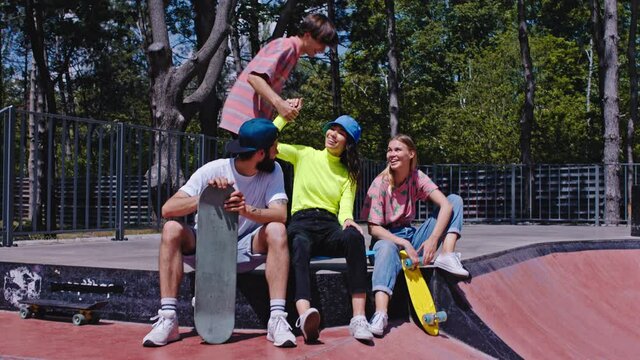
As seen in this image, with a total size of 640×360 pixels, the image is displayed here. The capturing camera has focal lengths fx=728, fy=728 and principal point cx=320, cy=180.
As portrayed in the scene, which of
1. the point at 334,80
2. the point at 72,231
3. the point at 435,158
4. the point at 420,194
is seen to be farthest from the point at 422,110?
the point at 420,194

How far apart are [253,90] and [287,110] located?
36 cm

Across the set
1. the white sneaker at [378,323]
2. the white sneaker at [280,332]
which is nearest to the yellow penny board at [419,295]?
the white sneaker at [378,323]

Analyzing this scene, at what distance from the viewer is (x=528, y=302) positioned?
19.3 feet

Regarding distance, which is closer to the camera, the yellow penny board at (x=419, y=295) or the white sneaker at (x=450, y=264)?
the yellow penny board at (x=419, y=295)

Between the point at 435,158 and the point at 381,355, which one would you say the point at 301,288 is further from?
the point at 435,158

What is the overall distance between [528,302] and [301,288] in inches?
99.9

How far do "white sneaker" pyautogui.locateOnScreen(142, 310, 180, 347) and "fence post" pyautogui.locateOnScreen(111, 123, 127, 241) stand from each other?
212 inches

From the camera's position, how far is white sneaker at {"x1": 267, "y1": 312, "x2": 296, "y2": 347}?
382 cm

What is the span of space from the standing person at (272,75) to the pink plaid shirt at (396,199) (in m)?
0.88

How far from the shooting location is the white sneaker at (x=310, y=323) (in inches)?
Answer: 152

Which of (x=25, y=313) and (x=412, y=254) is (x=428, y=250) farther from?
(x=25, y=313)

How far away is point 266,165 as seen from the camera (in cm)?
429

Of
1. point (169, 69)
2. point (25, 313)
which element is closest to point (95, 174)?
point (169, 69)

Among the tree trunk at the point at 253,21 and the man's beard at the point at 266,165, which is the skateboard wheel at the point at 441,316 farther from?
the tree trunk at the point at 253,21
